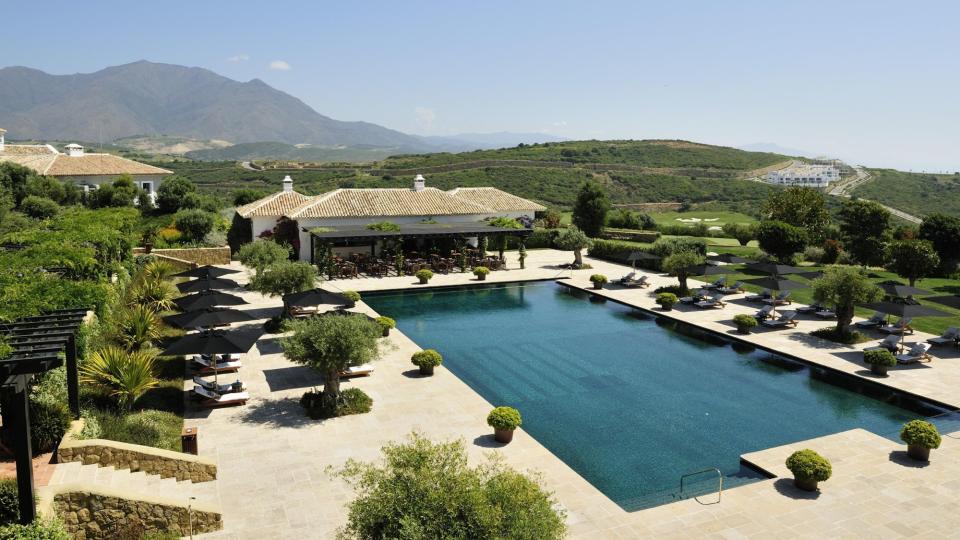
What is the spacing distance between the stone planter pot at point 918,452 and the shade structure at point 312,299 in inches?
556

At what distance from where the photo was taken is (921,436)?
11789mm

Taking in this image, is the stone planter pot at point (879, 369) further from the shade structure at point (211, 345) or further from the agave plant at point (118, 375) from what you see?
the agave plant at point (118, 375)

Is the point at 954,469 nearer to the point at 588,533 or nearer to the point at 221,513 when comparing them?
the point at 588,533

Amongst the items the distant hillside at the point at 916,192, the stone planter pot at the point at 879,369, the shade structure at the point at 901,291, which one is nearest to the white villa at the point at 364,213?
the shade structure at the point at 901,291

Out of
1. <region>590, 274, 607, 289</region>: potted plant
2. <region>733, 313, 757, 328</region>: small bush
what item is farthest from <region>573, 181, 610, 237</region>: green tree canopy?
<region>733, 313, 757, 328</region>: small bush

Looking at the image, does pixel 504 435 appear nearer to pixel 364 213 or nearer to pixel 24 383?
pixel 24 383

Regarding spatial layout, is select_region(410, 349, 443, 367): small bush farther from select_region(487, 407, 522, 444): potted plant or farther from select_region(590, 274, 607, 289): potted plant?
select_region(590, 274, 607, 289): potted plant

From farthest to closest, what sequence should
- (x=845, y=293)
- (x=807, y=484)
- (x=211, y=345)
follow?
(x=845, y=293), (x=211, y=345), (x=807, y=484)

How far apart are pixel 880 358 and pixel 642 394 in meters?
6.50

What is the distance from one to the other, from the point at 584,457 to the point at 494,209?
30.3 m

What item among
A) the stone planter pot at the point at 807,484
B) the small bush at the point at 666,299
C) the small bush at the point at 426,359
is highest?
the small bush at the point at 666,299

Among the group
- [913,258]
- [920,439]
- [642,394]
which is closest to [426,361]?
[642,394]

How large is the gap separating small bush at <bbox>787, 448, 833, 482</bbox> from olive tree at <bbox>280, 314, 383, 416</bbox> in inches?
337

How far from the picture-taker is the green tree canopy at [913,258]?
27.8 metres
